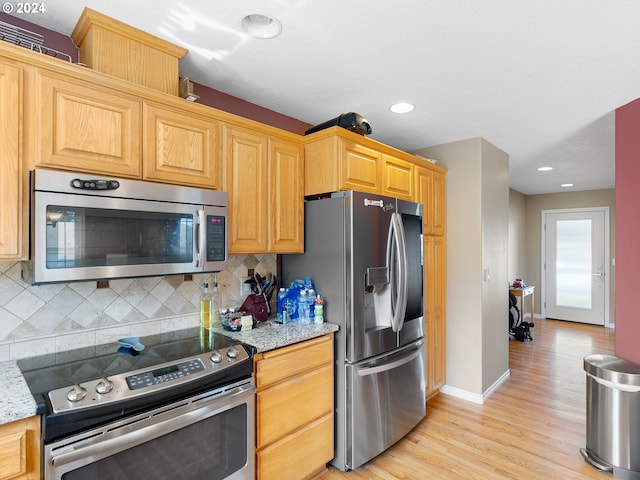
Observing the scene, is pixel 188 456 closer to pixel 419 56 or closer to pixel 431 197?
pixel 419 56

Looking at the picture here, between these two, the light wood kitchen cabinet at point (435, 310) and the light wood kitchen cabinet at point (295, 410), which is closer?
the light wood kitchen cabinet at point (295, 410)

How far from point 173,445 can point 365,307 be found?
1320 millimetres

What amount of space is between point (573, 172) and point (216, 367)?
17.9 feet

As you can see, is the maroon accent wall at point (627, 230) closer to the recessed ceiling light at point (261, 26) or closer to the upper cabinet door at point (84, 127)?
the recessed ceiling light at point (261, 26)

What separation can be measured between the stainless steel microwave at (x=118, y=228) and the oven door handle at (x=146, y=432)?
62 cm

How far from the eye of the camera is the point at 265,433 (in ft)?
6.24

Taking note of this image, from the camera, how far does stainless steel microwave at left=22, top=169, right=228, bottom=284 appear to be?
1393 millimetres

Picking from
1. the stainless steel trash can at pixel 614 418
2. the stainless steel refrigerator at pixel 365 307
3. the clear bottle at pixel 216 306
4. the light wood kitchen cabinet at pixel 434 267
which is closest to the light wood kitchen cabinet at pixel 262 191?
the stainless steel refrigerator at pixel 365 307

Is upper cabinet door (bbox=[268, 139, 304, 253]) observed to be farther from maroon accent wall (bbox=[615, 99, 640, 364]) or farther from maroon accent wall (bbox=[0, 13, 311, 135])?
maroon accent wall (bbox=[615, 99, 640, 364])

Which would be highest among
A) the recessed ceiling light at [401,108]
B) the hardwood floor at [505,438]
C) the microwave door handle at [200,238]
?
the recessed ceiling light at [401,108]

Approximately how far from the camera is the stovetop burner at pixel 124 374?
1.25 meters

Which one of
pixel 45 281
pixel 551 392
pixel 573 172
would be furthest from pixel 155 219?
pixel 573 172

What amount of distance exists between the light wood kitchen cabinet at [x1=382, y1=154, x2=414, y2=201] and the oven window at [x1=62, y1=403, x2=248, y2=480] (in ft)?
6.14

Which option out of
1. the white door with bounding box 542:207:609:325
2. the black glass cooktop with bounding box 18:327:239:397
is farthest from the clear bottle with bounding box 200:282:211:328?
the white door with bounding box 542:207:609:325
